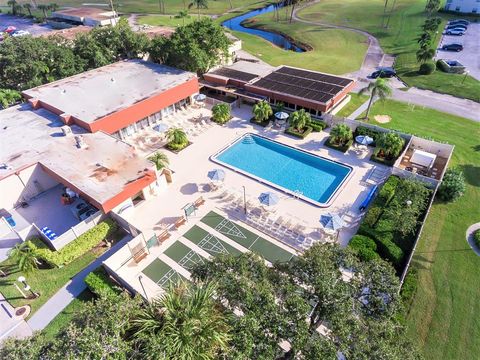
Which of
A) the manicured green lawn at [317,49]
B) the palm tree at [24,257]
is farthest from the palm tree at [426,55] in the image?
the palm tree at [24,257]

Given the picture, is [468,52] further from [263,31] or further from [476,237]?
[476,237]

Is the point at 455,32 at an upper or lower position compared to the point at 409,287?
upper

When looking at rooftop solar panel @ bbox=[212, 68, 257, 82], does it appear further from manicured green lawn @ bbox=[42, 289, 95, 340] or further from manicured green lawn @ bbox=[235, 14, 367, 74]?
manicured green lawn @ bbox=[42, 289, 95, 340]

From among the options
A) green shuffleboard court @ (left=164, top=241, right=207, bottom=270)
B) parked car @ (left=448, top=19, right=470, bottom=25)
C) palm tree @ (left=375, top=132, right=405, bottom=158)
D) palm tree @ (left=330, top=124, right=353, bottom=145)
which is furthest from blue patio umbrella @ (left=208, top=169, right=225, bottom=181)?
parked car @ (left=448, top=19, right=470, bottom=25)

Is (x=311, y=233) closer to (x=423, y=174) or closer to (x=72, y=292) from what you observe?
(x=423, y=174)

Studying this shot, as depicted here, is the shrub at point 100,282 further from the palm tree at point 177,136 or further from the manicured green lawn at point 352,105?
the manicured green lawn at point 352,105

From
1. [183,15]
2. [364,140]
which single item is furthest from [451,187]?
[183,15]
